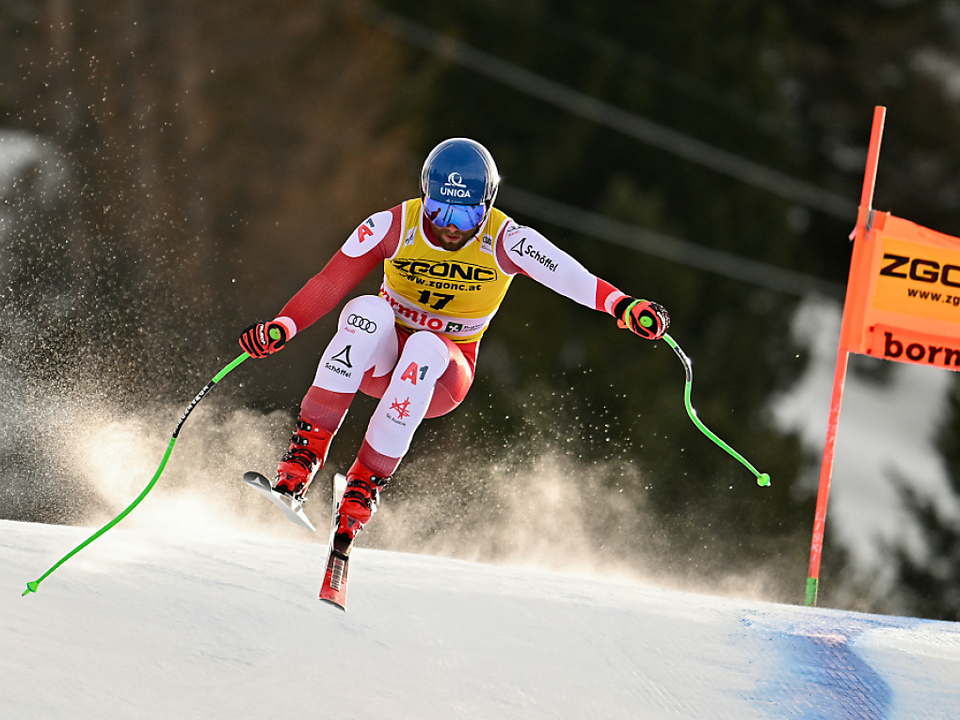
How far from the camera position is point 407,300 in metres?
4.08

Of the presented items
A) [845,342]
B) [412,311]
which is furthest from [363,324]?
[845,342]

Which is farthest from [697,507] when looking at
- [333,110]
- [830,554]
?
[333,110]

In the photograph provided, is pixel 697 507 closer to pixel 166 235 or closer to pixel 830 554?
pixel 830 554

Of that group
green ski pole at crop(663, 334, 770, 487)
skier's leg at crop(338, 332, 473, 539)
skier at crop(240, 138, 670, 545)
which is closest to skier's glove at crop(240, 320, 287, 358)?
skier at crop(240, 138, 670, 545)

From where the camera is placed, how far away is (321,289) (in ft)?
13.2

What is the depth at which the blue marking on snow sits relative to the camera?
3658 mm

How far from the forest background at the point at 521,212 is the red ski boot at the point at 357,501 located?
3818 millimetres

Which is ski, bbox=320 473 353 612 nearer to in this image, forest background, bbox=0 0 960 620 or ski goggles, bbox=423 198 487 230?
ski goggles, bbox=423 198 487 230

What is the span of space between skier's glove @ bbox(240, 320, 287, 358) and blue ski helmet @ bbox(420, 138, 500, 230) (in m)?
0.69

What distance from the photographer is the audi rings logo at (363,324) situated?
3.80 meters

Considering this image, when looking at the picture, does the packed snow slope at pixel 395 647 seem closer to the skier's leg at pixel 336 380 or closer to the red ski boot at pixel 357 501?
the red ski boot at pixel 357 501

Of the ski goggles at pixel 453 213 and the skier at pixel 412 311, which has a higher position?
the ski goggles at pixel 453 213

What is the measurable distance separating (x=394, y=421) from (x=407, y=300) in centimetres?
54

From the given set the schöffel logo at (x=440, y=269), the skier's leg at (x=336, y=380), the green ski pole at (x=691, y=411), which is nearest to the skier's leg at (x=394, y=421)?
the skier's leg at (x=336, y=380)
